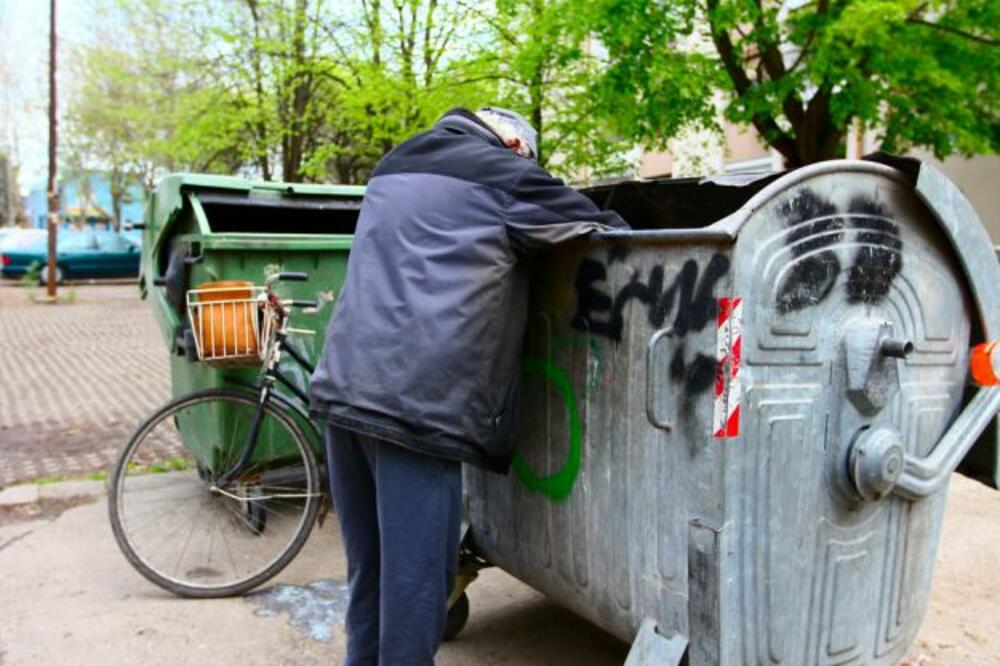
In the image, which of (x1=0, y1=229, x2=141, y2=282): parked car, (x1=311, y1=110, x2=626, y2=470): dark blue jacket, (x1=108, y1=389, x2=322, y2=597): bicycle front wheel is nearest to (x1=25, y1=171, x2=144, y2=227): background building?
(x1=0, y1=229, x2=141, y2=282): parked car

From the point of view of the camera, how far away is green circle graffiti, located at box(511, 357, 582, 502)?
8.56 feet

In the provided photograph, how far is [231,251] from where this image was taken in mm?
4305

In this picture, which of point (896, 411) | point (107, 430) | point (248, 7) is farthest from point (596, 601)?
point (248, 7)

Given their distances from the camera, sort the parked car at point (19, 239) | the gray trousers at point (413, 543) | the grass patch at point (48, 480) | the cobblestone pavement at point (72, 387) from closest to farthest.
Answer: the gray trousers at point (413, 543)
the grass patch at point (48, 480)
the cobblestone pavement at point (72, 387)
the parked car at point (19, 239)

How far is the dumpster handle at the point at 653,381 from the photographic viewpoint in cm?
224

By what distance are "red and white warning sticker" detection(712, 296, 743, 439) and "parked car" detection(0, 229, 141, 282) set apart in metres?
24.8

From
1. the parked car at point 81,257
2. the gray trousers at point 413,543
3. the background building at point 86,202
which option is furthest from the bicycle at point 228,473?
the background building at point 86,202

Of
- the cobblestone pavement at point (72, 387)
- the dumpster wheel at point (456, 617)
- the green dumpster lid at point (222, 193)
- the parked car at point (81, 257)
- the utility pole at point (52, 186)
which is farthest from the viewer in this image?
the parked car at point (81, 257)

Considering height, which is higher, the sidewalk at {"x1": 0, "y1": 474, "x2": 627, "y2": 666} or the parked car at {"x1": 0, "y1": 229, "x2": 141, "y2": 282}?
the parked car at {"x1": 0, "y1": 229, "x2": 141, "y2": 282}

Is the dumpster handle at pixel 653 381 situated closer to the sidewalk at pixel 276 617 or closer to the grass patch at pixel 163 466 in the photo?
the sidewalk at pixel 276 617

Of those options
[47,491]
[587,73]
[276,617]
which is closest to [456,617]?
[276,617]

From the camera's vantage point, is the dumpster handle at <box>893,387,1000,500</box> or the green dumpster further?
the green dumpster

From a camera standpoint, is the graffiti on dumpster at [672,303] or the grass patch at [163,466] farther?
the grass patch at [163,466]

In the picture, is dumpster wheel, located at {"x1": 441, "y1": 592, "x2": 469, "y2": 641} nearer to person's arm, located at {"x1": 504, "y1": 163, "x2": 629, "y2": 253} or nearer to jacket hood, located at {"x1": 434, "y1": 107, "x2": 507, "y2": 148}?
person's arm, located at {"x1": 504, "y1": 163, "x2": 629, "y2": 253}
